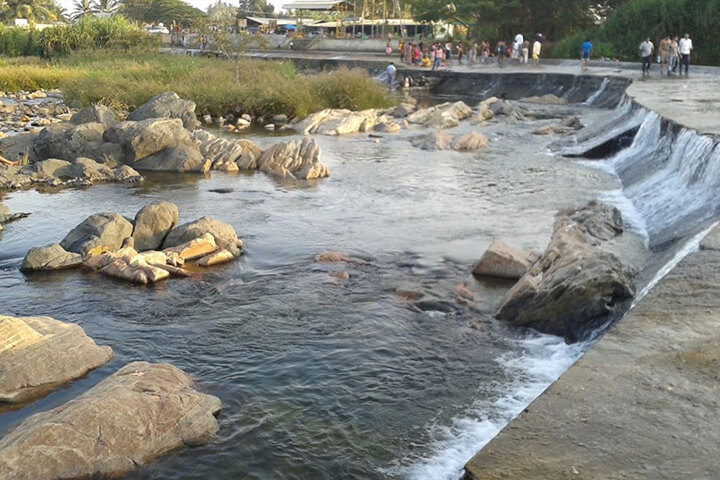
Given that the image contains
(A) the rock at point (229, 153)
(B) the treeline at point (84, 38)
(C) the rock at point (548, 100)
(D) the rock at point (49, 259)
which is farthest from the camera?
(B) the treeline at point (84, 38)

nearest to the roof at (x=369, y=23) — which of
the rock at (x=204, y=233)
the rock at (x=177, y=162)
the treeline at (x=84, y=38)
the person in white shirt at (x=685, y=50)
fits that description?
the treeline at (x=84, y=38)

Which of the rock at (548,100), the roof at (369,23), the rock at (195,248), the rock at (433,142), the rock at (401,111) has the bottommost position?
the rock at (195,248)

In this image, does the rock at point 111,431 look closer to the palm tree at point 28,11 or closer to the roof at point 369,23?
the roof at point 369,23

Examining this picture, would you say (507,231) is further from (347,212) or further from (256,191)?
(256,191)

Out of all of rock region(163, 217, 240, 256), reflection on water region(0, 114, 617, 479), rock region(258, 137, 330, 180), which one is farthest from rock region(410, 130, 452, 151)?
rock region(163, 217, 240, 256)

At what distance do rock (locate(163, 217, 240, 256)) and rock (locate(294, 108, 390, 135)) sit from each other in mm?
13934

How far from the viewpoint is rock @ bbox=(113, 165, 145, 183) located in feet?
57.6

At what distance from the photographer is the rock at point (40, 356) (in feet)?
22.9

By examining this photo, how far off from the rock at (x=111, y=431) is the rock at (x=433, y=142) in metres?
16.5

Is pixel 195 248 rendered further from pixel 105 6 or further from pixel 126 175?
pixel 105 6

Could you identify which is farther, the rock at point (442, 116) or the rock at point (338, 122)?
the rock at point (442, 116)

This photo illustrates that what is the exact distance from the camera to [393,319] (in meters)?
8.89

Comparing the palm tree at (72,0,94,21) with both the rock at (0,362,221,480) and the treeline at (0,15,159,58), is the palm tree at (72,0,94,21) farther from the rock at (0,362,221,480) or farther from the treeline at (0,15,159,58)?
the rock at (0,362,221,480)

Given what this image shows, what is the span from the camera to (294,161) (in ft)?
62.2
